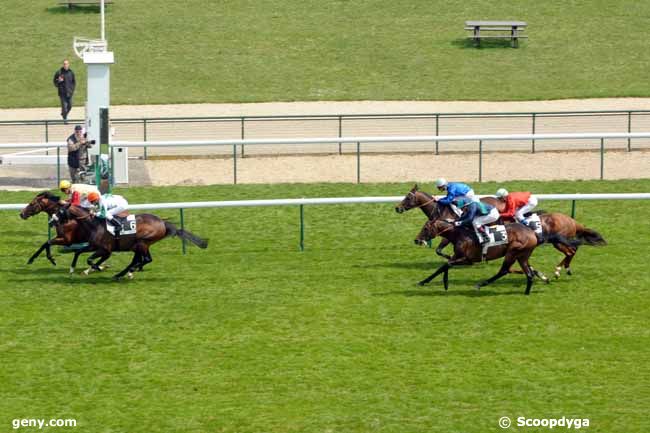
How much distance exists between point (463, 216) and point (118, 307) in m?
4.32

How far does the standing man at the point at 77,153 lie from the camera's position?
72.4 feet

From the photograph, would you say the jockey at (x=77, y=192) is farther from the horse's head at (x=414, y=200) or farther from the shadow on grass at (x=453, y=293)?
the horse's head at (x=414, y=200)

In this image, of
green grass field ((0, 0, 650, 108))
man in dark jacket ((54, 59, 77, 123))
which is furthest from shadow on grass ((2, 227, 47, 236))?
green grass field ((0, 0, 650, 108))

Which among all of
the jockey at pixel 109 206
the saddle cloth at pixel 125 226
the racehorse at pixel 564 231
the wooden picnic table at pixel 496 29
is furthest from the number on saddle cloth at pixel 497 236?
the wooden picnic table at pixel 496 29

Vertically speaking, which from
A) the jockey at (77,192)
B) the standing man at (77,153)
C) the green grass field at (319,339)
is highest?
the standing man at (77,153)

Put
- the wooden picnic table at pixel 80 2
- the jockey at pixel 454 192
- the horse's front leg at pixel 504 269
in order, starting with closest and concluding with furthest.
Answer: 1. the horse's front leg at pixel 504 269
2. the jockey at pixel 454 192
3. the wooden picnic table at pixel 80 2

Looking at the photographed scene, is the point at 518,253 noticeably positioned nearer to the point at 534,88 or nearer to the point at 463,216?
the point at 463,216

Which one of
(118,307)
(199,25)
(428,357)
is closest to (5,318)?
(118,307)

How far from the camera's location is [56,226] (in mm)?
16984

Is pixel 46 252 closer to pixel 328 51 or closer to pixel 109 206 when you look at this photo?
pixel 109 206

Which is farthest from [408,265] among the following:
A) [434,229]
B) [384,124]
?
[384,124]

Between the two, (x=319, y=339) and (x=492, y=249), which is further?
(x=492, y=249)

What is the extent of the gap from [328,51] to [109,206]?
21.8m

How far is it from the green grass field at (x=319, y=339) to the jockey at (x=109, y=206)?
2.64ft
